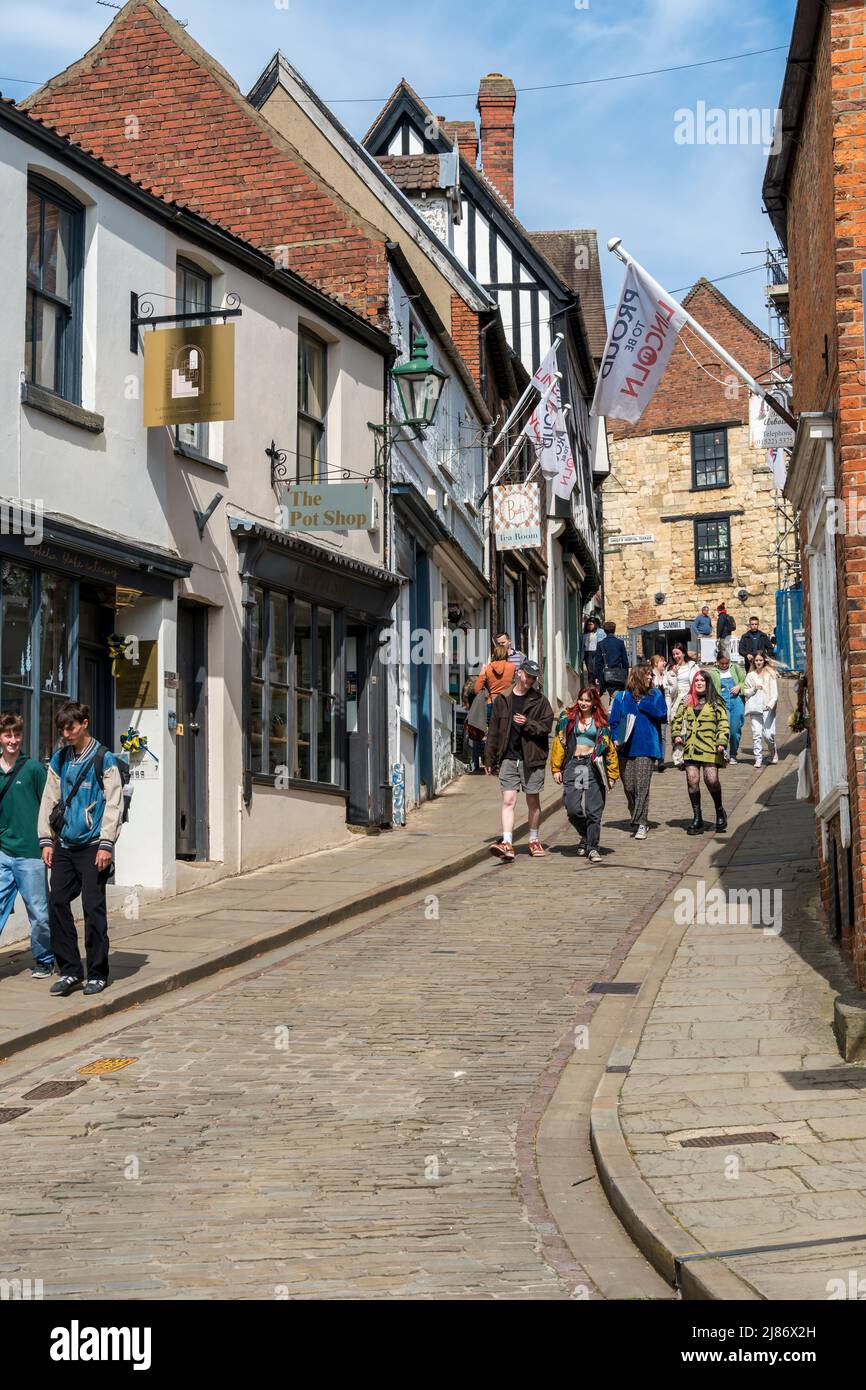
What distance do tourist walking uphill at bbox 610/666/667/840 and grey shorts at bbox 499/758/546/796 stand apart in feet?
5.26

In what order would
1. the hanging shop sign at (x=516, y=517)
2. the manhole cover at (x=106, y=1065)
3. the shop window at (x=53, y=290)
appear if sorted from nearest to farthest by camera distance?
the manhole cover at (x=106, y=1065)
the shop window at (x=53, y=290)
the hanging shop sign at (x=516, y=517)

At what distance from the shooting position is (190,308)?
15.1m

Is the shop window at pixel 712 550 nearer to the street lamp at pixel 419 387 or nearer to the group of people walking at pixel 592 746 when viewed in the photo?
the group of people walking at pixel 592 746

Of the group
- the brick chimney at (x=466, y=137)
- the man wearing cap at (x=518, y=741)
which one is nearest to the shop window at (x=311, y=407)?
the man wearing cap at (x=518, y=741)

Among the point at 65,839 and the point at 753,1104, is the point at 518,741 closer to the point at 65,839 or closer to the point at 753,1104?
the point at 65,839

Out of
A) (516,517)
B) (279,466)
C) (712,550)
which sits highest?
(712,550)

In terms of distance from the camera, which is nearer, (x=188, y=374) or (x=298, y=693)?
(x=188, y=374)

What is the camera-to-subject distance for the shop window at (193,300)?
48.8 feet

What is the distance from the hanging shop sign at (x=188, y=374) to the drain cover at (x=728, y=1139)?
7.95 meters

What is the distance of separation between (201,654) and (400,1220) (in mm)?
9498

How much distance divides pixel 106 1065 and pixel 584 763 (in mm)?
7767

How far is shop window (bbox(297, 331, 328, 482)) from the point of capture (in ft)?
57.1

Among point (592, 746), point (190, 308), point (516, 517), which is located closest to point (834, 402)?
point (592, 746)

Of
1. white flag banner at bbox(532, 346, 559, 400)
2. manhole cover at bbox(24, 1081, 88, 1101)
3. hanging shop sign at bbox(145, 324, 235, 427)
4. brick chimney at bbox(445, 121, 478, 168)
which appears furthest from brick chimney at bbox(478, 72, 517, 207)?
manhole cover at bbox(24, 1081, 88, 1101)
